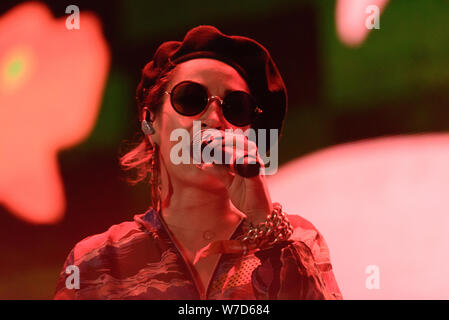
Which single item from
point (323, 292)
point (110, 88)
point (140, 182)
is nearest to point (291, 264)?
point (323, 292)

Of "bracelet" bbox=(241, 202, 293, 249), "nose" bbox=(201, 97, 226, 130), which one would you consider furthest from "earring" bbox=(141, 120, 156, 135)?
"bracelet" bbox=(241, 202, 293, 249)

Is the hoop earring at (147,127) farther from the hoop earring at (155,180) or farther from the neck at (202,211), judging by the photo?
the neck at (202,211)

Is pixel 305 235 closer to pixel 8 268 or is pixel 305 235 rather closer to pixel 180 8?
pixel 180 8

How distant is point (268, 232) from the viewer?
1.27 metres

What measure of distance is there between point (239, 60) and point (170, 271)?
0.72 m

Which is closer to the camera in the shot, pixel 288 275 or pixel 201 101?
pixel 288 275

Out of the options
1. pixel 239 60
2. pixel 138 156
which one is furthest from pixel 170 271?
pixel 239 60

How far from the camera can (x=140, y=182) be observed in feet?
5.85

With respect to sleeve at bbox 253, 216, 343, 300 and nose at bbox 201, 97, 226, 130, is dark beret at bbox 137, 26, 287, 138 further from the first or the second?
sleeve at bbox 253, 216, 343, 300

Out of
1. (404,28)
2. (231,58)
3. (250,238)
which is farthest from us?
(404,28)

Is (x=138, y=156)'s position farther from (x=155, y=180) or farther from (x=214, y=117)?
(x=214, y=117)

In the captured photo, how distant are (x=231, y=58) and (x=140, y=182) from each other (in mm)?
551

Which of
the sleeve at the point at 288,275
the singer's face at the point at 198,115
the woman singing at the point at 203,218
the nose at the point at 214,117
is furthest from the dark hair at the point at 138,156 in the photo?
the sleeve at the point at 288,275

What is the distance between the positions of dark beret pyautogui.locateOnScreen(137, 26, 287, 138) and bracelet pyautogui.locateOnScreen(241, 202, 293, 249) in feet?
1.50
